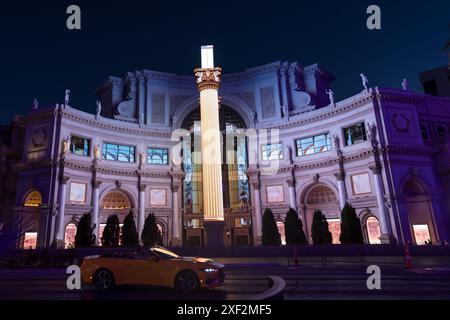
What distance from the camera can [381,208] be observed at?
3341 cm

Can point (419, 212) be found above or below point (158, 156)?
below

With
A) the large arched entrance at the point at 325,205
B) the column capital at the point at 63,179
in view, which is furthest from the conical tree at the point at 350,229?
the column capital at the point at 63,179

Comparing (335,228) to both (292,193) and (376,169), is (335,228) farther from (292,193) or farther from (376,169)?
(376,169)

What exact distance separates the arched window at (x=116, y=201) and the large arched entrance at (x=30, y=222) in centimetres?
762

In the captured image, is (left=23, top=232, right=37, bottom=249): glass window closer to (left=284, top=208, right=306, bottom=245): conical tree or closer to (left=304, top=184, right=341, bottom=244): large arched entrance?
(left=284, top=208, right=306, bottom=245): conical tree

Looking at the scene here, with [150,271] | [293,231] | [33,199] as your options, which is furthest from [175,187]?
[150,271]

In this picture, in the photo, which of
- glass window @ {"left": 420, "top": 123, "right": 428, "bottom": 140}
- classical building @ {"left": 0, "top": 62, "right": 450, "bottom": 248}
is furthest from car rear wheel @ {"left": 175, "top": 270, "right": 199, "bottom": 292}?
glass window @ {"left": 420, "top": 123, "right": 428, "bottom": 140}

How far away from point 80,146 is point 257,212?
2357 centimetres

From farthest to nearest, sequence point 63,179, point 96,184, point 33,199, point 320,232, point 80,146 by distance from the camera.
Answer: point 80,146 → point 96,184 → point 33,199 → point 63,179 → point 320,232

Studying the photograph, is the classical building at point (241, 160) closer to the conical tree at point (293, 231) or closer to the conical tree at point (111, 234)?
the conical tree at point (111, 234)

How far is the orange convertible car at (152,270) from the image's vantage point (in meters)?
9.81


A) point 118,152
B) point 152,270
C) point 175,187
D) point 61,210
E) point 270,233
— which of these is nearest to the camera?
point 152,270

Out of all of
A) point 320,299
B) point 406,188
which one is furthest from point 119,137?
point 320,299

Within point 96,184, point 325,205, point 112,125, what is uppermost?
point 112,125
